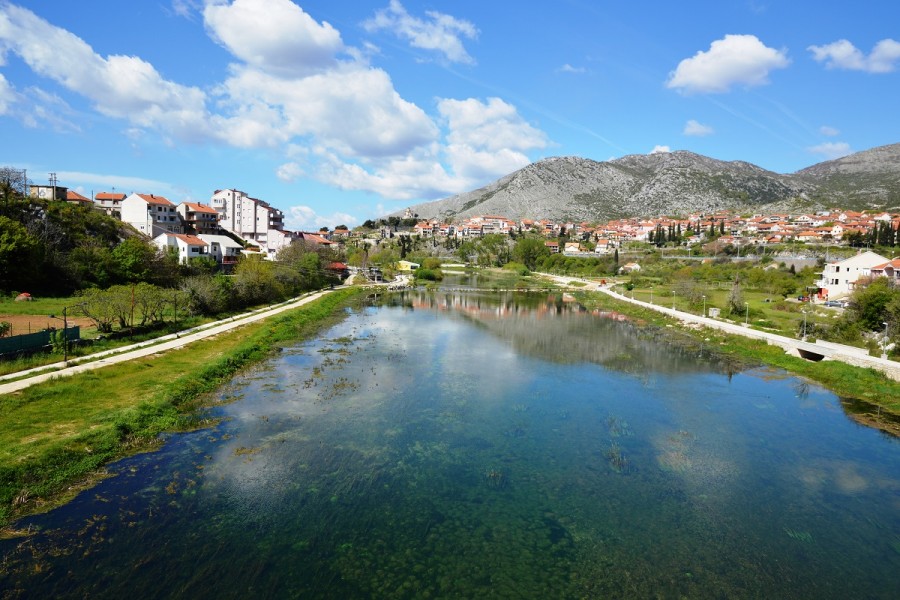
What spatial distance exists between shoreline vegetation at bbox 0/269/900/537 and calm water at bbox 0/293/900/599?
103cm

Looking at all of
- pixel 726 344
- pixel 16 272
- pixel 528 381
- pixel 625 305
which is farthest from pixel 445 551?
pixel 625 305

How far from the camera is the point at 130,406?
20.0m

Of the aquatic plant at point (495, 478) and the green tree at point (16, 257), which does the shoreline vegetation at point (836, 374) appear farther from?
the green tree at point (16, 257)

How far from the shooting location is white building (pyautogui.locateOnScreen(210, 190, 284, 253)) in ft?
328

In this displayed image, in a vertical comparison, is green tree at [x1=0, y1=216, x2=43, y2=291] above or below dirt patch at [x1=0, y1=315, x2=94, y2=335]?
above

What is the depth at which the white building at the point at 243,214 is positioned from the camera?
100 meters

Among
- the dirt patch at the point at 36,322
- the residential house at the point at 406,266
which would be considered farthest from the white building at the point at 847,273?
the residential house at the point at 406,266

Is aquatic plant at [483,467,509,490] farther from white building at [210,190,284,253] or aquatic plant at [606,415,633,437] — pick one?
white building at [210,190,284,253]

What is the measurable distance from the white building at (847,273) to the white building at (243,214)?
89.7 m

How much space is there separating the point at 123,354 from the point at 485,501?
70.4ft

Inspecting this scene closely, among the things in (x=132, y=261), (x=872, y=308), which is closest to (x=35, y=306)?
(x=132, y=261)

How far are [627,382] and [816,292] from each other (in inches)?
1919

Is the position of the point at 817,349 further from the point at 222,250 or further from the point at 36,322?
the point at 222,250

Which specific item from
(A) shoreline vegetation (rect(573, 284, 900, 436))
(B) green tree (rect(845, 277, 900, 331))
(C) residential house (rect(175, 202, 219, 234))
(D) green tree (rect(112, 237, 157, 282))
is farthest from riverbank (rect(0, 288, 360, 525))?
(C) residential house (rect(175, 202, 219, 234))
